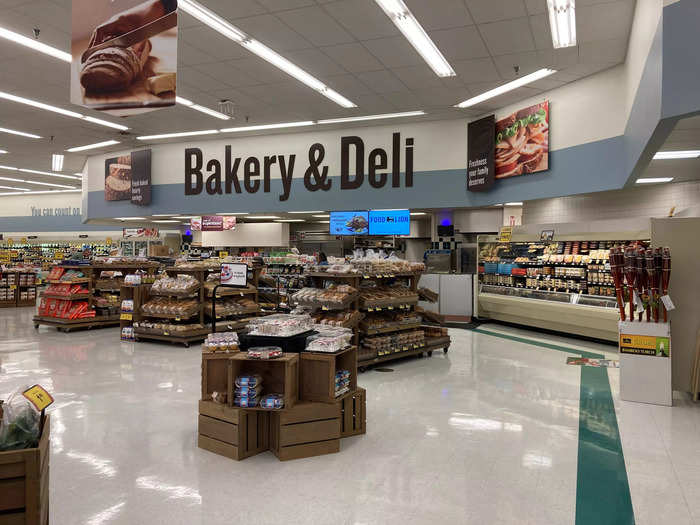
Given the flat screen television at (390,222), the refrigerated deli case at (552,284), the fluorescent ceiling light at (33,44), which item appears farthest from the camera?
the flat screen television at (390,222)

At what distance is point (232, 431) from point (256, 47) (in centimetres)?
592

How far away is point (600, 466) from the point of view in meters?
3.54

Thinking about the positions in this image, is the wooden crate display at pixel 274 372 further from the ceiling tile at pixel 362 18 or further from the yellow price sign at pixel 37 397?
the ceiling tile at pixel 362 18

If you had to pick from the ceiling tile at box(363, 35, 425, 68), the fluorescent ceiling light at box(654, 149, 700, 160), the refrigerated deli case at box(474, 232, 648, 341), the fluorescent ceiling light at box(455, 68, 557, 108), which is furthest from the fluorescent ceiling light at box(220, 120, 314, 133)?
the fluorescent ceiling light at box(654, 149, 700, 160)

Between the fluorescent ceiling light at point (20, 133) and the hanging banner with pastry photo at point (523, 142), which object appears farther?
the fluorescent ceiling light at point (20, 133)

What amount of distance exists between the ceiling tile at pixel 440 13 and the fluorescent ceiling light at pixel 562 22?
1.02 meters

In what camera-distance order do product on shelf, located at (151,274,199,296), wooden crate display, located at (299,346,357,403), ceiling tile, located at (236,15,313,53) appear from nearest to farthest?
wooden crate display, located at (299,346,357,403) < ceiling tile, located at (236,15,313,53) < product on shelf, located at (151,274,199,296)

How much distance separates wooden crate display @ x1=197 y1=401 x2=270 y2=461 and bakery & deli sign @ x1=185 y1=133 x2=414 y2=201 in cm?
839

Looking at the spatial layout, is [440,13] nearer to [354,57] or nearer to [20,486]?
[354,57]

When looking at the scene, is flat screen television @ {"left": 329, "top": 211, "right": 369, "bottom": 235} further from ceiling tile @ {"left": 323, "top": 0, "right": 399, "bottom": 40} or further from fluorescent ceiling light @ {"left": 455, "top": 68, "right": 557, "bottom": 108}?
ceiling tile @ {"left": 323, "top": 0, "right": 399, "bottom": 40}

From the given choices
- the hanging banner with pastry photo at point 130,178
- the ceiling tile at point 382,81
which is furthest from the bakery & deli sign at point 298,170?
the ceiling tile at point 382,81

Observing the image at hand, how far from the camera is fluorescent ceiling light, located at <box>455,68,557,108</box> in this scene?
8.23 metres

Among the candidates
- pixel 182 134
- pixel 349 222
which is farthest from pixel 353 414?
pixel 182 134

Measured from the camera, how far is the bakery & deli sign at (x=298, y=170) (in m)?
11.4
